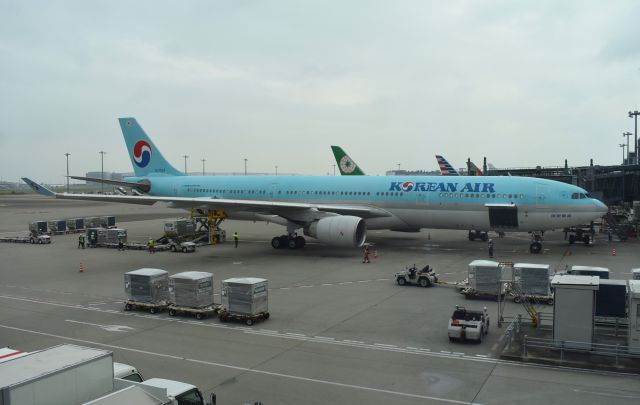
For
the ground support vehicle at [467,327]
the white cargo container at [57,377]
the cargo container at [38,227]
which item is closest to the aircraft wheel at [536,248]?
the ground support vehicle at [467,327]

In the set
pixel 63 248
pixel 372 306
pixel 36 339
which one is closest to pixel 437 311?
pixel 372 306

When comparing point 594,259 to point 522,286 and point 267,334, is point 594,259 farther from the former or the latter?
point 267,334

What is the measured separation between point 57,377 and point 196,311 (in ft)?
32.0

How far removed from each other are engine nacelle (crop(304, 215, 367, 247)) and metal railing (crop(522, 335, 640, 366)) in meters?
15.3

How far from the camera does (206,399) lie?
441 inches

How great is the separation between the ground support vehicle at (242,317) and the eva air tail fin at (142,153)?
2879 centimetres

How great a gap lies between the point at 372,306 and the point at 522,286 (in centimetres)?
566

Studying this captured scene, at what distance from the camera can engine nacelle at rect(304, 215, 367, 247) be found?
28.7 m

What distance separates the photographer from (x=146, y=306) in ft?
61.2

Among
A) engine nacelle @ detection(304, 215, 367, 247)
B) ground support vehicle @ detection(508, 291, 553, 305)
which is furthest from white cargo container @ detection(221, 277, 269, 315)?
engine nacelle @ detection(304, 215, 367, 247)

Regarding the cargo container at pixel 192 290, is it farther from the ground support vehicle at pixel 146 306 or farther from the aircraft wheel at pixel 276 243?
the aircraft wheel at pixel 276 243

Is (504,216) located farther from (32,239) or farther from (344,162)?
(344,162)

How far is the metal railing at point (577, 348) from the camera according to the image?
42.9ft

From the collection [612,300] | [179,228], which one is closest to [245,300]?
[612,300]
